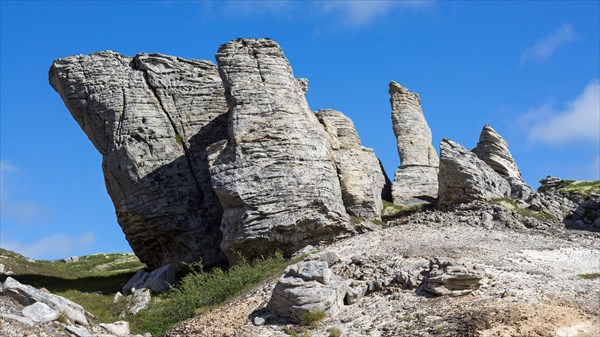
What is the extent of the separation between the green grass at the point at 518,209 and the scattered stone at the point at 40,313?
78.7ft

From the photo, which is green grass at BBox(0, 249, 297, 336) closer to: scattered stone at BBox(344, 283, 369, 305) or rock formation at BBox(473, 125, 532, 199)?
scattered stone at BBox(344, 283, 369, 305)

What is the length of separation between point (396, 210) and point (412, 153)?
10.1 metres

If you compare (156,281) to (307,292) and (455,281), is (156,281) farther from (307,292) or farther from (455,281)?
(455,281)

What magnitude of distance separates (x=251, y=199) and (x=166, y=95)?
37.8 feet

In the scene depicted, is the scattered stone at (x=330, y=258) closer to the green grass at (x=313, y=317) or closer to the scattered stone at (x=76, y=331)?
the green grass at (x=313, y=317)

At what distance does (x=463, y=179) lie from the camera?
128ft

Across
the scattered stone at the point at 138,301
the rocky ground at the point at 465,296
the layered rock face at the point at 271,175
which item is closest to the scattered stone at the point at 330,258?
the rocky ground at the point at 465,296

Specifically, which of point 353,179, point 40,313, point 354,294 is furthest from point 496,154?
point 40,313

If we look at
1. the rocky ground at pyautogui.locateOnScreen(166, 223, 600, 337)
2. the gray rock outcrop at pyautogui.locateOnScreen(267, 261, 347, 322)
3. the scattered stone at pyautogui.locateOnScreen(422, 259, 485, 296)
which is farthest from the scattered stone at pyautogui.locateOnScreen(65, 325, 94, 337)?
the scattered stone at pyautogui.locateOnScreen(422, 259, 485, 296)

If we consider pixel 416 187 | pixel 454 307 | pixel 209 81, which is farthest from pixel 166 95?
pixel 454 307

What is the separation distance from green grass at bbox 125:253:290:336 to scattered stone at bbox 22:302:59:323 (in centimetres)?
606

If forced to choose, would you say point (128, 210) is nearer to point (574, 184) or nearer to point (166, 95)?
point (166, 95)

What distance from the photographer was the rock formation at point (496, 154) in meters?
48.2

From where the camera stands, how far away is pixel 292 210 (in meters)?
34.8
